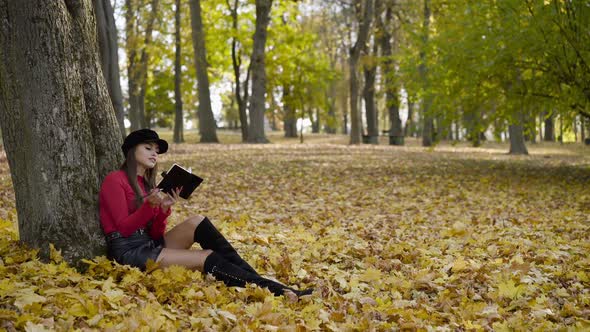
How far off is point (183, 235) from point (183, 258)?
320 mm

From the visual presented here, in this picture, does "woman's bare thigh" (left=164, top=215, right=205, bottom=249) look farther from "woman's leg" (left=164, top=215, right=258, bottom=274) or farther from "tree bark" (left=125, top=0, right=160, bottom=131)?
"tree bark" (left=125, top=0, right=160, bottom=131)

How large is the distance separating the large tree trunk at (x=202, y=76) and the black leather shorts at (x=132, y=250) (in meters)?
21.4

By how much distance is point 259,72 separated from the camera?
2500cm

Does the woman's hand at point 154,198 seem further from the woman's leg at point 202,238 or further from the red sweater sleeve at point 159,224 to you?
the woman's leg at point 202,238

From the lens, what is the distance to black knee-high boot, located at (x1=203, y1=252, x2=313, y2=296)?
4805mm

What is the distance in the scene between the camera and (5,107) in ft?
15.6

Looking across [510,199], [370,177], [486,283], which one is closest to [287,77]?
[370,177]

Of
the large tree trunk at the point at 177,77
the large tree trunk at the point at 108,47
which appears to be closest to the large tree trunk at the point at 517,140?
the large tree trunk at the point at 177,77

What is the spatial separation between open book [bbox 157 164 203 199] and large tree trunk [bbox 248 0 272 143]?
20.1 meters

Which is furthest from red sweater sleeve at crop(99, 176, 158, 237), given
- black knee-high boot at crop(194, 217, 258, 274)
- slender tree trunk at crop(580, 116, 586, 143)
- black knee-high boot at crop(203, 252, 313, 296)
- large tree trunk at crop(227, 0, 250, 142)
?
large tree trunk at crop(227, 0, 250, 142)

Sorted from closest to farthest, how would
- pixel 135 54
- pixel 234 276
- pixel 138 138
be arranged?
pixel 234 276
pixel 138 138
pixel 135 54

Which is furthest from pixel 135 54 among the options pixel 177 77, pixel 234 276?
pixel 234 276

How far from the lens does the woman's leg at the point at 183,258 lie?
16.0 feet

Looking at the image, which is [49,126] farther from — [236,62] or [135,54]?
[236,62]
